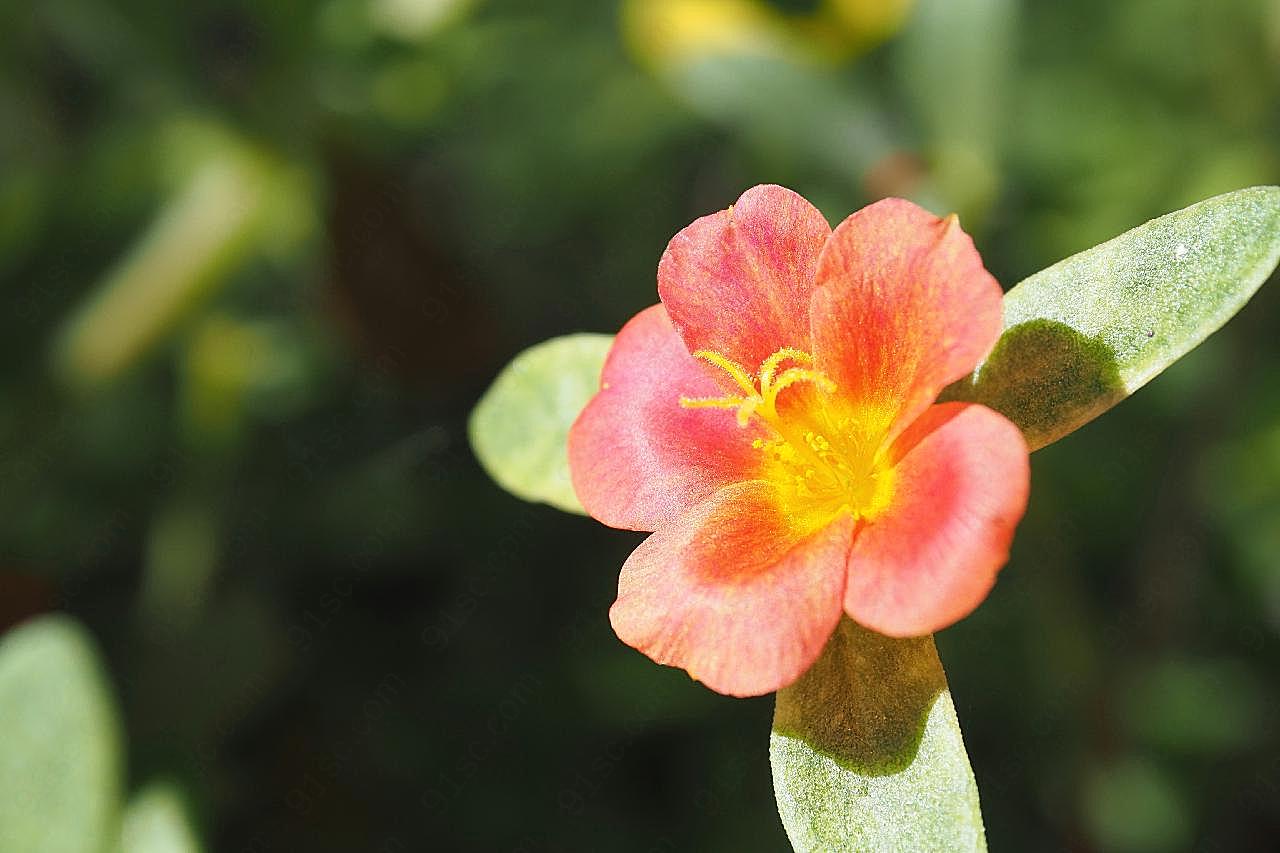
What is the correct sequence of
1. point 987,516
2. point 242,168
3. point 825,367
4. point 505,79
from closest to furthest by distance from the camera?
point 987,516, point 825,367, point 242,168, point 505,79

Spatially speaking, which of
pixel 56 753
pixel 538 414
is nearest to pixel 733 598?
pixel 538 414

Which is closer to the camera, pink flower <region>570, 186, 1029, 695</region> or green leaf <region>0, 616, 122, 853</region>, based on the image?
pink flower <region>570, 186, 1029, 695</region>

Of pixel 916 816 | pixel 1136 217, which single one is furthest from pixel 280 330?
pixel 916 816

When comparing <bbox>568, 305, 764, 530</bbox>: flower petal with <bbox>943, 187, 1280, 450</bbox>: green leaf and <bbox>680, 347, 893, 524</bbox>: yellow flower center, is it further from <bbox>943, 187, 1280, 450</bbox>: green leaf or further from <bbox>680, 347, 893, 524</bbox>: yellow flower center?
<bbox>943, 187, 1280, 450</bbox>: green leaf

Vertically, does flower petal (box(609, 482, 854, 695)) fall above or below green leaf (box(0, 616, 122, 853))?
above

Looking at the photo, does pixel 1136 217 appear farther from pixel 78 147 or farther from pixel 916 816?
pixel 78 147

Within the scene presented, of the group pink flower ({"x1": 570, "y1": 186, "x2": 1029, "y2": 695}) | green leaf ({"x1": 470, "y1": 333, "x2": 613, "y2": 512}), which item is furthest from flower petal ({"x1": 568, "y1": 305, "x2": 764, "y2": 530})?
green leaf ({"x1": 470, "y1": 333, "x2": 613, "y2": 512})
